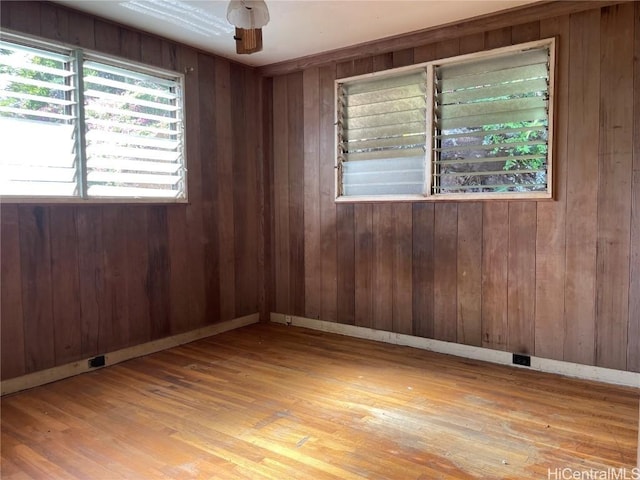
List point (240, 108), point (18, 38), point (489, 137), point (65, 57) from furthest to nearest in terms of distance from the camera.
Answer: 1. point (240, 108)
2. point (489, 137)
3. point (65, 57)
4. point (18, 38)

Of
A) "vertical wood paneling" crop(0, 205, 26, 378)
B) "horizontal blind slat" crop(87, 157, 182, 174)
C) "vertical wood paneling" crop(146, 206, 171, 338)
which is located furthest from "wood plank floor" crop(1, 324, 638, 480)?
"horizontal blind slat" crop(87, 157, 182, 174)

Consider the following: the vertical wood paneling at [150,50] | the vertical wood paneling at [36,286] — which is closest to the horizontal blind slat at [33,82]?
the vertical wood paneling at [150,50]

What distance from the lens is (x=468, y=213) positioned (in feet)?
11.3

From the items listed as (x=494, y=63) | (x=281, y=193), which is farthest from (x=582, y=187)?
(x=281, y=193)

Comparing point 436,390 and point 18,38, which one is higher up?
point 18,38

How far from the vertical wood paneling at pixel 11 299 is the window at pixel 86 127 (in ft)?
0.60

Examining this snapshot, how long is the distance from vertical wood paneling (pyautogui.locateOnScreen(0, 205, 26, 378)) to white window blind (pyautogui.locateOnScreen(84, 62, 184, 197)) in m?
0.56

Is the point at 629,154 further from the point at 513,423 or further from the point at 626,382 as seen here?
the point at 513,423

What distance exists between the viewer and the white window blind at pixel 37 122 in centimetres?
276

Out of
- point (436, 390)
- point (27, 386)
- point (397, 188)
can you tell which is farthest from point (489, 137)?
point (27, 386)

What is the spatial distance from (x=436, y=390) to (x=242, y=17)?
242 centimetres

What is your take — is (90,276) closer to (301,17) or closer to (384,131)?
(301,17)

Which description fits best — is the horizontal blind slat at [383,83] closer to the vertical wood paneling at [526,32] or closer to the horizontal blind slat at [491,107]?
the horizontal blind slat at [491,107]

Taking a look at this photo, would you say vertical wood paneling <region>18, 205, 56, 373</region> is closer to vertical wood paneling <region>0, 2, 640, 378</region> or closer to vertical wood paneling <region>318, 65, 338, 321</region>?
vertical wood paneling <region>0, 2, 640, 378</region>
